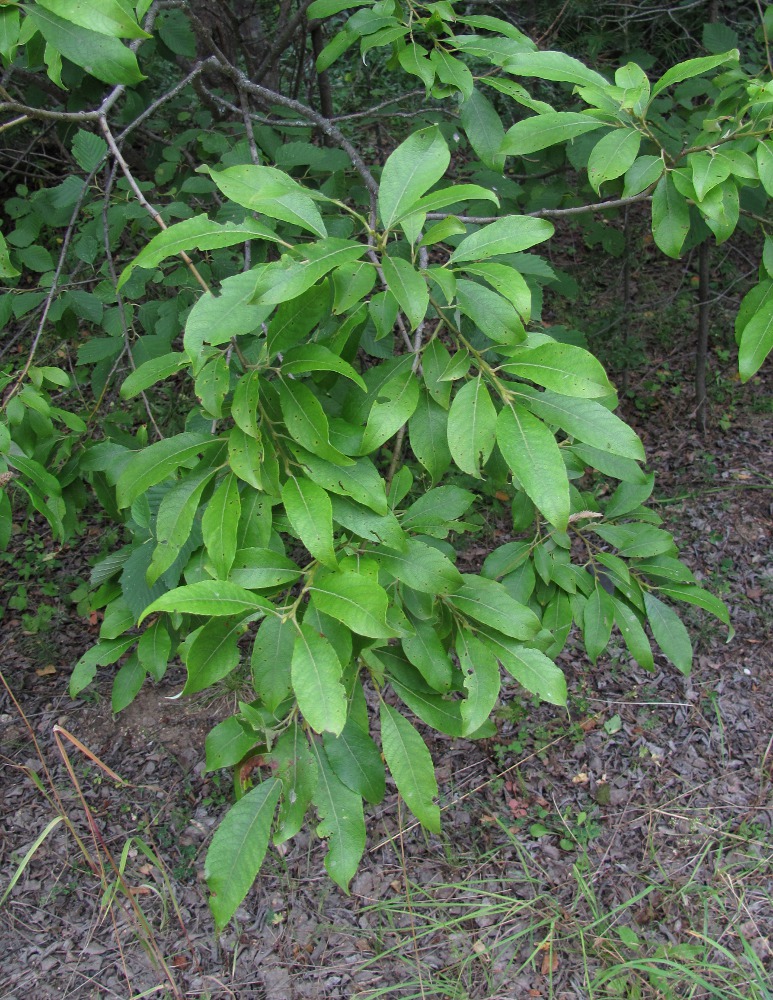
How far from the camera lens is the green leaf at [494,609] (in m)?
1.25

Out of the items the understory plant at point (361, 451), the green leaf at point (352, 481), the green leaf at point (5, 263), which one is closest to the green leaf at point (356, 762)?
the understory plant at point (361, 451)

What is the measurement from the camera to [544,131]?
1.47 meters

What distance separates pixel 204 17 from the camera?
289 cm

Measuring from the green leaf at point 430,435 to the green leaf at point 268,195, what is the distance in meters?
0.34

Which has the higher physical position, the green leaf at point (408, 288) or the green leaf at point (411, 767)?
the green leaf at point (408, 288)

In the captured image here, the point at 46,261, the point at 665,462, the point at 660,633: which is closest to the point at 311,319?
the point at 660,633

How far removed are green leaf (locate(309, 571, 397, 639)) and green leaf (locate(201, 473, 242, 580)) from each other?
138 mm

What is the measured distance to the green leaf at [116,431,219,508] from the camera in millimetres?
1198

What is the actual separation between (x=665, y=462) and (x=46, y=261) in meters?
3.03

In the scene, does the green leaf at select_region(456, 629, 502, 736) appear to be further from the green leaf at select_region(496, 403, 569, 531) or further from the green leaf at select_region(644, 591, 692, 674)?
the green leaf at select_region(644, 591, 692, 674)

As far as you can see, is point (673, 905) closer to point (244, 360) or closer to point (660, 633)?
point (660, 633)

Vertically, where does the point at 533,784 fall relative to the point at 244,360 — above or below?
below

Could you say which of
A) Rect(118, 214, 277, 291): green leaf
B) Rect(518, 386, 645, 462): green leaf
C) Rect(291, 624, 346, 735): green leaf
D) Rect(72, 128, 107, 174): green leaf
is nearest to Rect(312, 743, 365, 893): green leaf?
Rect(291, 624, 346, 735): green leaf

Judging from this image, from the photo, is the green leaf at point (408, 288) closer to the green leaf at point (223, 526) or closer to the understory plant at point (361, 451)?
the understory plant at point (361, 451)
